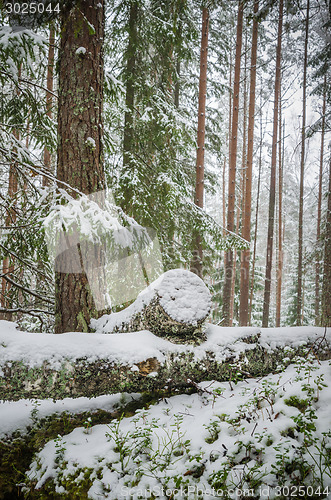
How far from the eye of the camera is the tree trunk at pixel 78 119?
10.5ft

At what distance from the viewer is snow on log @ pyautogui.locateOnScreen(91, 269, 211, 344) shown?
9.04 feet

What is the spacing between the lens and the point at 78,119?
332cm

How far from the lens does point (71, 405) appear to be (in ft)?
9.41

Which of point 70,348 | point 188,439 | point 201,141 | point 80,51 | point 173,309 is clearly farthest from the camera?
point 201,141

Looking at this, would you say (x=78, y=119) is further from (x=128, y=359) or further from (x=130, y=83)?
(x=130, y=83)

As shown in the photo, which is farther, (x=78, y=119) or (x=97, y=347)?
(x=78, y=119)

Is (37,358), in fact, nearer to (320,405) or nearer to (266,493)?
(266,493)

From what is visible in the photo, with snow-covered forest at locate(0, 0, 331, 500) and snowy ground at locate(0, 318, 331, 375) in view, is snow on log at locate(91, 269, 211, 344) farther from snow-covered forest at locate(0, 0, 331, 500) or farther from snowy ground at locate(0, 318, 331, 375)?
snowy ground at locate(0, 318, 331, 375)

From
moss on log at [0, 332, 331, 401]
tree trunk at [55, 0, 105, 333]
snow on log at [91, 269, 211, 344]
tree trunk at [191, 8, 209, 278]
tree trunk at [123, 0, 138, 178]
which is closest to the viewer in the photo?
moss on log at [0, 332, 331, 401]

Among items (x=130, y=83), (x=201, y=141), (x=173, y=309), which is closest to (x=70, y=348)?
(x=173, y=309)

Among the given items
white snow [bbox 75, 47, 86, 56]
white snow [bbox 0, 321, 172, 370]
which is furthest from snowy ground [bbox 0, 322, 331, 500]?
white snow [bbox 75, 47, 86, 56]

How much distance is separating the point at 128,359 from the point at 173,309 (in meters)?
0.63

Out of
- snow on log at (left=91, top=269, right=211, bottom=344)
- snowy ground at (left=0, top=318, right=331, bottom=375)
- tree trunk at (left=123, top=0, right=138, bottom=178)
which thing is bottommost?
snowy ground at (left=0, top=318, right=331, bottom=375)

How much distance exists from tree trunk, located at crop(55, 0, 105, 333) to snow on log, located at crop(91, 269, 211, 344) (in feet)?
2.15
